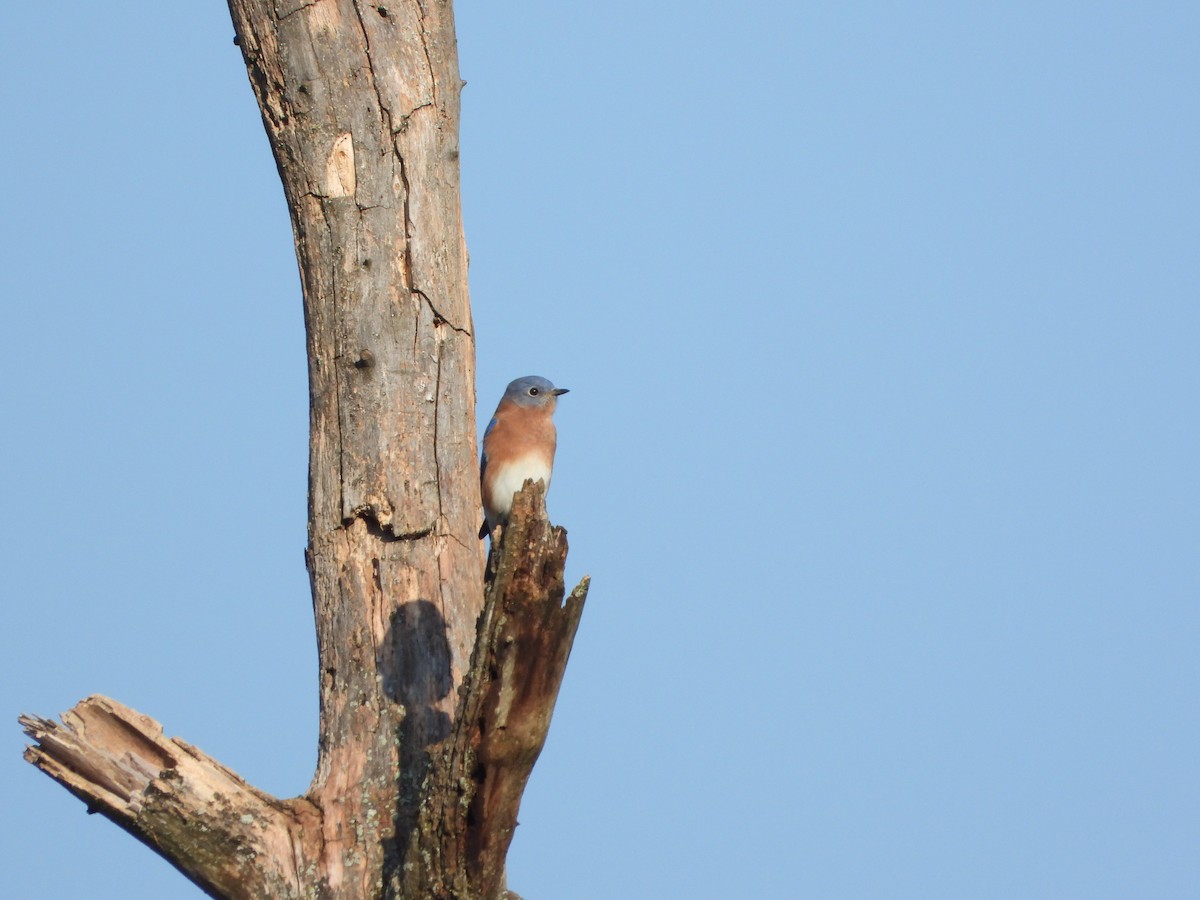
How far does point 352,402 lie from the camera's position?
7.00 m

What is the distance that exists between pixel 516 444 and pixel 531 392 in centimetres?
55

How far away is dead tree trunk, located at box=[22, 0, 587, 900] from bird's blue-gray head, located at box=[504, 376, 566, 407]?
108 centimetres

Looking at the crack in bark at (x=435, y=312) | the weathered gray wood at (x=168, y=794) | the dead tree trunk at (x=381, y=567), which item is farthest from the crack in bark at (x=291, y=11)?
the weathered gray wood at (x=168, y=794)

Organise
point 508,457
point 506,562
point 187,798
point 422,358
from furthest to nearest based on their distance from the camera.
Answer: point 508,457 → point 422,358 → point 187,798 → point 506,562

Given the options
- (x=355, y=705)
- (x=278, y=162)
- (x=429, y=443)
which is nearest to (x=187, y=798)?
(x=355, y=705)

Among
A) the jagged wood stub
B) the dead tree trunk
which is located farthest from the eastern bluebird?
the jagged wood stub

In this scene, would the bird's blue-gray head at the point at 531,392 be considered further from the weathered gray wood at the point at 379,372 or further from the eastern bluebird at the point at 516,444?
the weathered gray wood at the point at 379,372

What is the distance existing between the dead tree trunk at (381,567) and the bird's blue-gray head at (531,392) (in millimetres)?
1078

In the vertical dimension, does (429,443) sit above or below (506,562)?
above

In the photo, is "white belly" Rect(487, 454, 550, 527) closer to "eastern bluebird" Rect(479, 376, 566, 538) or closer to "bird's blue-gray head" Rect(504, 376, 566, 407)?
"eastern bluebird" Rect(479, 376, 566, 538)

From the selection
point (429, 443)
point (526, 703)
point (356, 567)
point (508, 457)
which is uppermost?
point (508, 457)

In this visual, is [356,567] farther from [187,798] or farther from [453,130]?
[453,130]

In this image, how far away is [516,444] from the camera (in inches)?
318

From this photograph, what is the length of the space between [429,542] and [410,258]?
4.95 ft
